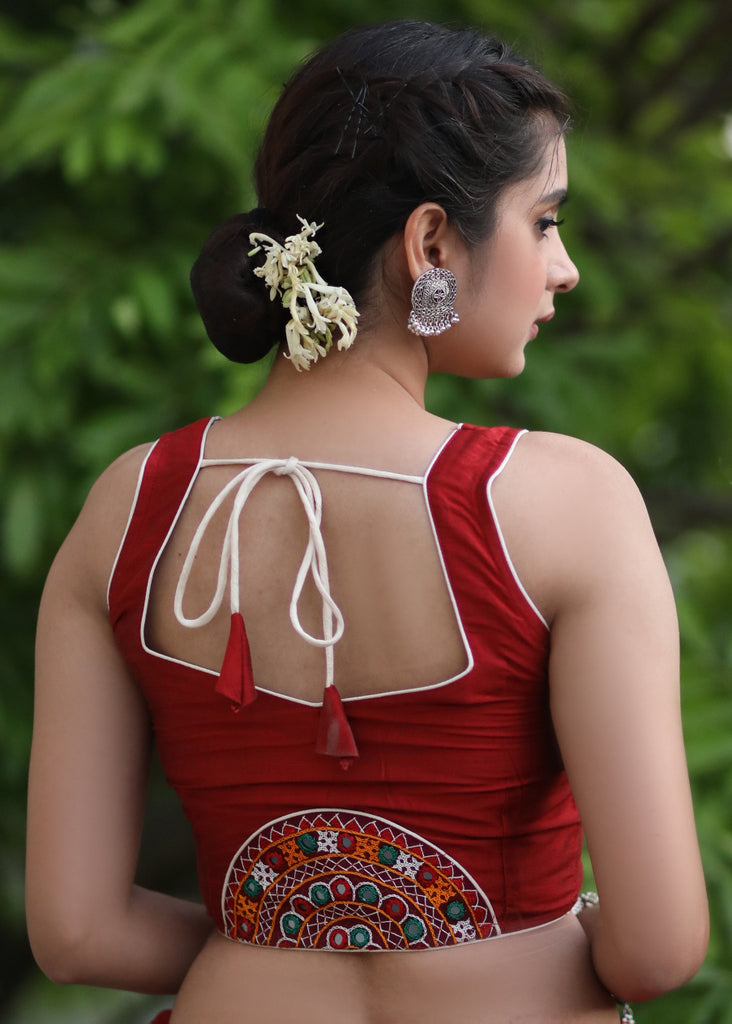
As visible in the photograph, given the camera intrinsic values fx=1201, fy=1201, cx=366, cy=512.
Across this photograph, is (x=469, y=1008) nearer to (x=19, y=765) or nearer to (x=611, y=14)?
(x=19, y=765)

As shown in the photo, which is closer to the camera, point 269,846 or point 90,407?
point 269,846

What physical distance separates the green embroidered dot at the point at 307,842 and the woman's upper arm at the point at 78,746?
29 cm

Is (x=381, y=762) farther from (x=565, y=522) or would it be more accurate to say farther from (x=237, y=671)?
(x=565, y=522)

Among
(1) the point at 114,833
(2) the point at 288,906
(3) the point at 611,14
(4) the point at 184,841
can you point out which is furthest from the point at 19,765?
(3) the point at 611,14

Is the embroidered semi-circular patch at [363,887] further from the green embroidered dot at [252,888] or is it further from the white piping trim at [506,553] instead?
the white piping trim at [506,553]

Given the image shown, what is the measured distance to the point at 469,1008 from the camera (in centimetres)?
132

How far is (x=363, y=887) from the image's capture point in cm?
135

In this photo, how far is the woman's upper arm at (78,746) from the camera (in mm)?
1498

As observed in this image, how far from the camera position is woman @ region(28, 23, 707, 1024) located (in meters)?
1.26

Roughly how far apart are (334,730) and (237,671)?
12 centimetres

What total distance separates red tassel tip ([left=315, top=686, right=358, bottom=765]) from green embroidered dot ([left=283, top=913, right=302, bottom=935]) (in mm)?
237

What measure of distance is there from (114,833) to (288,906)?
0.27 m

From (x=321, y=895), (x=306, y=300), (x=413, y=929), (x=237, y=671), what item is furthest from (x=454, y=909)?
(x=306, y=300)

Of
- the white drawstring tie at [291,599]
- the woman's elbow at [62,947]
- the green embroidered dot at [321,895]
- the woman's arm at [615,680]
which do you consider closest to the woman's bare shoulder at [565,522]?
the woman's arm at [615,680]
